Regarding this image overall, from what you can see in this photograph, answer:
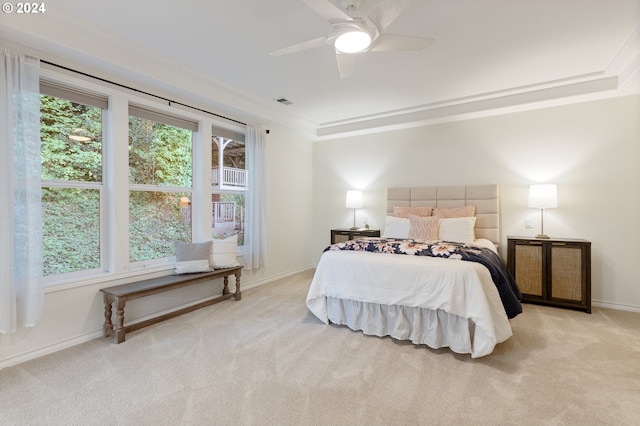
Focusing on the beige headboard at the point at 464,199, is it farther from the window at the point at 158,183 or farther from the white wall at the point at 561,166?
the window at the point at 158,183

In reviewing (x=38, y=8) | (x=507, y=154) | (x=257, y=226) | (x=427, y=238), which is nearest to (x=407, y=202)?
(x=427, y=238)

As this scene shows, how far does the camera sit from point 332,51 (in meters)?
2.89

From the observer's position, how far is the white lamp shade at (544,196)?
140 inches

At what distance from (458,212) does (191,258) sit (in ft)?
11.5

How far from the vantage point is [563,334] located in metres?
2.78

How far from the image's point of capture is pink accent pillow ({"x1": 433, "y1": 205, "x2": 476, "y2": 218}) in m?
4.12

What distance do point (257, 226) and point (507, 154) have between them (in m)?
3.59

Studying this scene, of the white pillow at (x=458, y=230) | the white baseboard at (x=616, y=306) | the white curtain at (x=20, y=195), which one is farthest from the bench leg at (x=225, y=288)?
the white baseboard at (x=616, y=306)

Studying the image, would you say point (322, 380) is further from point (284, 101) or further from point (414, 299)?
point (284, 101)

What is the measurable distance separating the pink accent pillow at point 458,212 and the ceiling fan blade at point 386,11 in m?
2.84

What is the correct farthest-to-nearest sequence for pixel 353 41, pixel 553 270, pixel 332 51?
1. pixel 553 270
2. pixel 332 51
3. pixel 353 41

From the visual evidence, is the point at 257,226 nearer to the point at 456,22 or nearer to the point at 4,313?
the point at 4,313

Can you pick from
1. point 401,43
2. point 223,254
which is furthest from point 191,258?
point 401,43

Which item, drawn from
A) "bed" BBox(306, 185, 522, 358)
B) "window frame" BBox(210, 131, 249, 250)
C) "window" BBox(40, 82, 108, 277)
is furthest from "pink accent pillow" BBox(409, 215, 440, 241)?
"window" BBox(40, 82, 108, 277)
